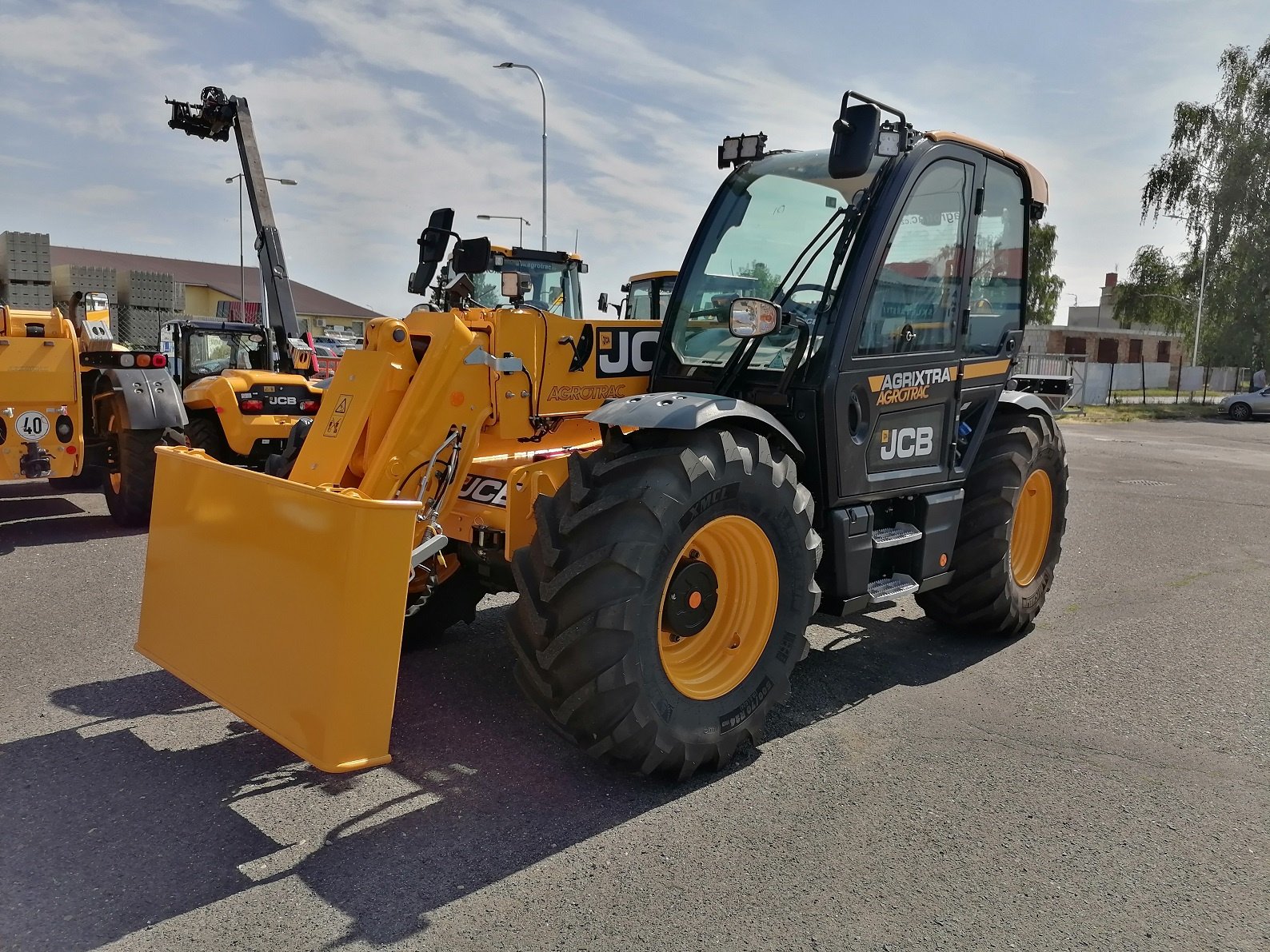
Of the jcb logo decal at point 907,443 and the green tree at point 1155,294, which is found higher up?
the green tree at point 1155,294

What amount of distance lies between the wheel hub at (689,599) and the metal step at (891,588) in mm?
1073

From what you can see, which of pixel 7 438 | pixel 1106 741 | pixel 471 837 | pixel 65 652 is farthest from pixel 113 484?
pixel 1106 741

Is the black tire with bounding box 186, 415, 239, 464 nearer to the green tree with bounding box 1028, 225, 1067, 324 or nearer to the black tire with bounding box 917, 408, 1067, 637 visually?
the black tire with bounding box 917, 408, 1067, 637

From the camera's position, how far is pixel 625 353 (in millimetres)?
4926

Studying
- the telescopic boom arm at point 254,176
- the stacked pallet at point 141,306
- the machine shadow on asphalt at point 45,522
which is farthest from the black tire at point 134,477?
the stacked pallet at point 141,306

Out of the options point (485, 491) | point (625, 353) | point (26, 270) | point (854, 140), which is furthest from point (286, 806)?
point (26, 270)

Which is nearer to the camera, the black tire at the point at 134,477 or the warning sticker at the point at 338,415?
the warning sticker at the point at 338,415

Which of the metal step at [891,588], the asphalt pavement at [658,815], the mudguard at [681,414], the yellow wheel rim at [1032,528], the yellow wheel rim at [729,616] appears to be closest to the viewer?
the asphalt pavement at [658,815]

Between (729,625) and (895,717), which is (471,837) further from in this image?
(895,717)

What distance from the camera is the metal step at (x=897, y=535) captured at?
15.0 ft

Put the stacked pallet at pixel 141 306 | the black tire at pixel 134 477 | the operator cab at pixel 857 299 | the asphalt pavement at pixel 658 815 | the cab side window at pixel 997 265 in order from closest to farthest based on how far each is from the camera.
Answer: the asphalt pavement at pixel 658 815 → the operator cab at pixel 857 299 → the cab side window at pixel 997 265 → the black tire at pixel 134 477 → the stacked pallet at pixel 141 306

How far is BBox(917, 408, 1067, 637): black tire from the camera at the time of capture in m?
5.28

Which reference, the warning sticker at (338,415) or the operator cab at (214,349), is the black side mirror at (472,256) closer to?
the warning sticker at (338,415)

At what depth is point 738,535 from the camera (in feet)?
12.6
